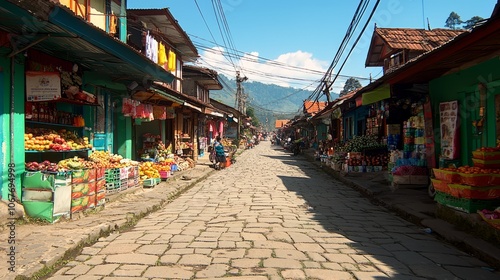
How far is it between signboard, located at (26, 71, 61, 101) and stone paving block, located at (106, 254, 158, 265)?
3677 mm

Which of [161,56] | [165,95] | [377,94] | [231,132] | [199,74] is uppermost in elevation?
[199,74]

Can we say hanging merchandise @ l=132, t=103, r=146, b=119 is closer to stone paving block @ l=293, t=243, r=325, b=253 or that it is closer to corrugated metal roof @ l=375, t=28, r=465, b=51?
stone paving block @ l=293, t=243, r=325, b=253

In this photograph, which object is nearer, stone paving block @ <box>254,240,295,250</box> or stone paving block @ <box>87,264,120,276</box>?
stone paving block @ <box>87,264,120,276</box>

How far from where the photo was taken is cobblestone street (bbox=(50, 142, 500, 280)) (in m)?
4.27

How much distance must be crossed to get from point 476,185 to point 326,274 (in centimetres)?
347

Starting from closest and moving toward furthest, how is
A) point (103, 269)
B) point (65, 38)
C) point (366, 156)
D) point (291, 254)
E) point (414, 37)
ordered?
point (103, 269), point (291, 254), point (65, 38), point (366, 156), point (414, 37)

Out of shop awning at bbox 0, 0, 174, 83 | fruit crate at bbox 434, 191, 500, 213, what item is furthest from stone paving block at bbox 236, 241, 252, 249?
shop awning at bbox 0, 0, 174, 83

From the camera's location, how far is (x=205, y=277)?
4078mm

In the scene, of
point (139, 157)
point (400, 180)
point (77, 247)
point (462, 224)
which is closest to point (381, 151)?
point (400, 180)

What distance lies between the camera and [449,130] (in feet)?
27.8

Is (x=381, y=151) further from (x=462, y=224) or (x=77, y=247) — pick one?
(x=77, y=247)

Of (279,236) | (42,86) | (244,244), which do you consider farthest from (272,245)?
(42,86)

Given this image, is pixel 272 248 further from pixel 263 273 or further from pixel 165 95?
pixel 165 95

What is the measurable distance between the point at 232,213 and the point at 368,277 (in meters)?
3.99
